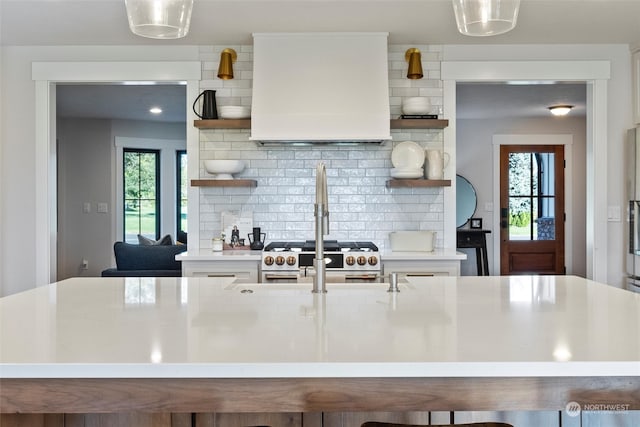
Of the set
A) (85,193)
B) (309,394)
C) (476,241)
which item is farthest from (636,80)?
(85,193)

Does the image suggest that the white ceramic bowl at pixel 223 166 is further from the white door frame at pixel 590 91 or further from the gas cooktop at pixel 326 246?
the white door frame at pixel 590 91

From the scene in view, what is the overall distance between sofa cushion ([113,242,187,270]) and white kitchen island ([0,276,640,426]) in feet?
9.49

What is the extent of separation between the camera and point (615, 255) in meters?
4.38

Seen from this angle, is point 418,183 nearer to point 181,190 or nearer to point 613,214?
point 613,214

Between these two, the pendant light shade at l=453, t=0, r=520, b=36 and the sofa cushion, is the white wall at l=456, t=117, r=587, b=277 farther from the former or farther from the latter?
the pendant light shade at l=453, t=0, r=520, b=36

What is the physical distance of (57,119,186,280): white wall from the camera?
7824mm

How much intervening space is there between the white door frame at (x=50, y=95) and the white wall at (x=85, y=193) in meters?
3.51

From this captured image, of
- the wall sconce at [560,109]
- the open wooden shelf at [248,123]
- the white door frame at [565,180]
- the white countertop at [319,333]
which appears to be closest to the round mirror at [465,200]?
the white door frame at [565,180]

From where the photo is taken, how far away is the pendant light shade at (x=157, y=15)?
1.74 meters

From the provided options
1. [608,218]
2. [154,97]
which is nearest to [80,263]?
[154,97]

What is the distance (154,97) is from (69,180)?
2239 mm

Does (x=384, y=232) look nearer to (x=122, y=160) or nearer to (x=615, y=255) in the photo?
(x=615, y=255)

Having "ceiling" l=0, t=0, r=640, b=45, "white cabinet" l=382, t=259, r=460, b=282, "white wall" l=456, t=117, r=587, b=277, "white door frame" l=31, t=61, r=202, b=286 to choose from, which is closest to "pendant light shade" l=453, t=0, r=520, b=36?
"ceiling" l=0, t=0, r=640, b=45

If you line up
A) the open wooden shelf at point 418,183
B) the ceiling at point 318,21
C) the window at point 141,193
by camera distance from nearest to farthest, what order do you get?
the ceiling at point 318,21
the open wooden shelf at point 418,183
the window at point 141,193
